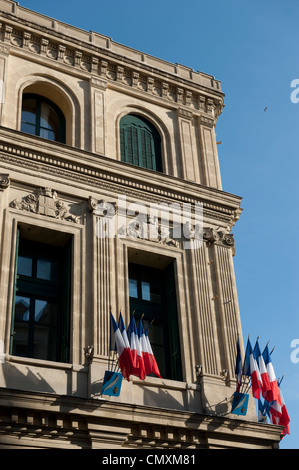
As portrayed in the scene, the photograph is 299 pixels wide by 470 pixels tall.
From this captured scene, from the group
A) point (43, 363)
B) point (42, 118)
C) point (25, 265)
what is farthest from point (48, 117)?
point (43, 363)

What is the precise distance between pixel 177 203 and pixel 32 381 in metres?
10.7

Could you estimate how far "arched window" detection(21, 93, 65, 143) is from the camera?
3112 centimetres

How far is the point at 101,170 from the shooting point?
29875 millimetres

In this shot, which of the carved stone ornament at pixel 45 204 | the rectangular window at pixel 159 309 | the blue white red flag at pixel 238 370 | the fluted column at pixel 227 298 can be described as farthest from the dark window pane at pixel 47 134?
the blue white red flag at pixel 238 370

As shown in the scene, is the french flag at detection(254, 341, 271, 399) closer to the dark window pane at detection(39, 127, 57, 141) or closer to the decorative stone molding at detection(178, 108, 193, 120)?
the decorative stone molding at detection(178, 108, 193, 120)

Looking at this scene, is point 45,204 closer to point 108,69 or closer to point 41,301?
point 41,301

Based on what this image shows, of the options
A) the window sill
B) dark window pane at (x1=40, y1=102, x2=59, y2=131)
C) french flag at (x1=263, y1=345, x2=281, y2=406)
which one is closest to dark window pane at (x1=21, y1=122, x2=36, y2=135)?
dark window pane at (x1=40, y1=102, x2=59, y2=131)

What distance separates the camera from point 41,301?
88.1 feet

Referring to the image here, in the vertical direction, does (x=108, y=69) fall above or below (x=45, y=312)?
above

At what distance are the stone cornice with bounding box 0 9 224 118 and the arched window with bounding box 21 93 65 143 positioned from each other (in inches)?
68.6

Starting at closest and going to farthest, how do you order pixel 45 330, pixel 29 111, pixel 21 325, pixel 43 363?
pixel 43 363, pixel 21 325, pixel 45 330, pixel 29 111

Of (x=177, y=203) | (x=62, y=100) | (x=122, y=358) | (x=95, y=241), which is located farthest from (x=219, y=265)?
(x=62, y=100)

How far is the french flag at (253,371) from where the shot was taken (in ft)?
87.5

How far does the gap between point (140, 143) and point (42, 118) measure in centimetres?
446
